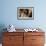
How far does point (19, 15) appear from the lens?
14.5ft

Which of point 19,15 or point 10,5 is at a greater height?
point 10,5

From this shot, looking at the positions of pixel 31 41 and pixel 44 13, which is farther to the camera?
pixel 44 13

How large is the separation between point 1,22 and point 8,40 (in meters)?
0.81

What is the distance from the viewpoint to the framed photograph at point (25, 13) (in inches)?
174

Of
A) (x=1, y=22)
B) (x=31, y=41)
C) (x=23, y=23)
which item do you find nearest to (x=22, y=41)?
(x=31, y=41)

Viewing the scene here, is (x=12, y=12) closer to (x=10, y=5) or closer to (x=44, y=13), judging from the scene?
(x=10, y=5)

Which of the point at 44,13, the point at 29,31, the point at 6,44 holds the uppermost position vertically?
the point at 44,13

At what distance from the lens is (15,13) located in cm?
442

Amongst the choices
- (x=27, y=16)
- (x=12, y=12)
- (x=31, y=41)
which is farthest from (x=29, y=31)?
(x=12, y=12)

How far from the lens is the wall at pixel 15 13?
4.40 meters

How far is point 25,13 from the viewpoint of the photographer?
175 inches

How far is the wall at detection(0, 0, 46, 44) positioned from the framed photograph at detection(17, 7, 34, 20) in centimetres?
10

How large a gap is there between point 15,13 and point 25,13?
1.12 ft

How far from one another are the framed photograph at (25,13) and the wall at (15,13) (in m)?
0.10
